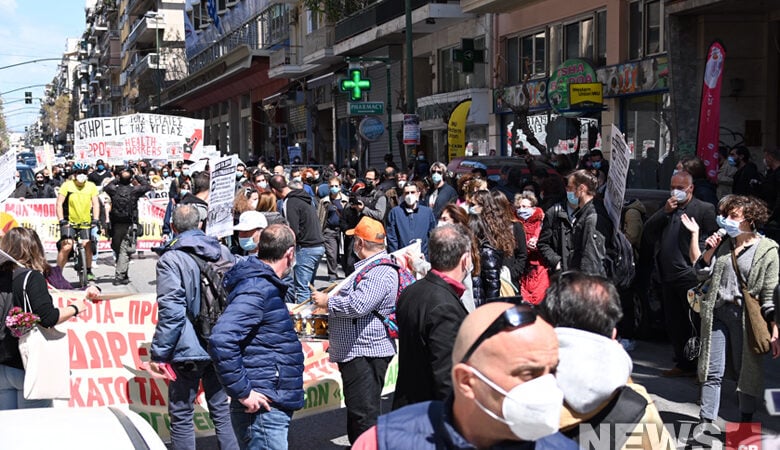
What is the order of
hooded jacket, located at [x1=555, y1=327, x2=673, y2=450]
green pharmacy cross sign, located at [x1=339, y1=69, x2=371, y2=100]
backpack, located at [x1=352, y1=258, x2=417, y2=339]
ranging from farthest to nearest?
green pharmacy cross sign, located at [x1=339, y1=69, x2=371, y2=100] < backpack, located at [x1=352, y1=258, x2=417, y2=339] < hooded jacket, located at [x1=555, y1=327, x2=673, y2=450]

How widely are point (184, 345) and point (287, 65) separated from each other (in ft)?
114

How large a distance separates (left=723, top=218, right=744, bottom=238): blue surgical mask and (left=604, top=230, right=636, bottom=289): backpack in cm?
151

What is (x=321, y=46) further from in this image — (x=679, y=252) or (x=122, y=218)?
(x=679, y=252)

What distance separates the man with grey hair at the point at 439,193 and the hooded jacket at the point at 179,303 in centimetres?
728

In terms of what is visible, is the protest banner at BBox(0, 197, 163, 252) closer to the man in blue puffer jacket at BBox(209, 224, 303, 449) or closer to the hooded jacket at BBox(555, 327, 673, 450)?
the man in blue puffer jacket at BBox(209, 224, 303, 449)

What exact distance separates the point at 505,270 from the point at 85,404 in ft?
11.7

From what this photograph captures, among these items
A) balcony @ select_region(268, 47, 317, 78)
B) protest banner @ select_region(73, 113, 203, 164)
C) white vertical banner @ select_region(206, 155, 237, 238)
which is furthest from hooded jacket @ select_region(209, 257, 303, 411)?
balcony @ select_region(268, 47, 317, 78)

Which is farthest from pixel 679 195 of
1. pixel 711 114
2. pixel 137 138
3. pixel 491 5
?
pixel 137 138

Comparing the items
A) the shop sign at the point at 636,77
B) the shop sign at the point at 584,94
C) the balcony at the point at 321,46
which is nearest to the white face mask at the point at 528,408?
the shop sign at the point at 636,77

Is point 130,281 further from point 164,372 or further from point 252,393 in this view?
point 252,393

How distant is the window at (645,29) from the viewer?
1877 cm

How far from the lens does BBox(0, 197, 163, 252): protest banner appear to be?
1730cm

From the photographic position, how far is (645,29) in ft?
62.5

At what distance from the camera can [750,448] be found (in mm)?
5027
